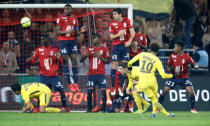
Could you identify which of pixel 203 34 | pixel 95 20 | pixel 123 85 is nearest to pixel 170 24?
pixel 203 34

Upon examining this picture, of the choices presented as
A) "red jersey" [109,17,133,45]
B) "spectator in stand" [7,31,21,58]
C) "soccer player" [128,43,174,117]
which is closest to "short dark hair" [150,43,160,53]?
"soccer player" [128,43,174,117]

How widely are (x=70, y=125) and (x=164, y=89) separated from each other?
6.46 metres

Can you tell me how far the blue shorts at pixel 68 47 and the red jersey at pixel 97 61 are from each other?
0.46 m

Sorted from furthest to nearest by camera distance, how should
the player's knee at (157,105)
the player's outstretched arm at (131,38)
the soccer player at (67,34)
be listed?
1. the soccer player at (67,34)
2. the player's outstretched arm at (131,38)
3. the player's knee at (157,105)

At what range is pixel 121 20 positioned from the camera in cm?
1653

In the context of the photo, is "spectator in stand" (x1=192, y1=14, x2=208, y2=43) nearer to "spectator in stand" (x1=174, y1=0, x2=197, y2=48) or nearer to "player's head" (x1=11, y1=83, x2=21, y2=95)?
"spectator in stand" (x1=174, y1=0, x2=197, y2=48)

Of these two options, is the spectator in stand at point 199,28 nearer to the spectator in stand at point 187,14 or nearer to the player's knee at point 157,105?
the spectator in stand at point 187,14

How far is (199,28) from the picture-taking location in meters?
20.5

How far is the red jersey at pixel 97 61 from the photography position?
16.6 m

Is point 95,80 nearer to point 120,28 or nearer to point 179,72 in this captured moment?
point 120,28

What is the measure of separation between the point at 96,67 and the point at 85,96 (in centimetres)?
181

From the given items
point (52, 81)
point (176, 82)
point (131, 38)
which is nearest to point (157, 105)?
point (131, 38)

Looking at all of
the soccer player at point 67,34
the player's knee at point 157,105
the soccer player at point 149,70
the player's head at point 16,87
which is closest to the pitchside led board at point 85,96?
the soccer player at point 67,34

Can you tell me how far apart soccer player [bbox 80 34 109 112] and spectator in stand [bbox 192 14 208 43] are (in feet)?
15.7
